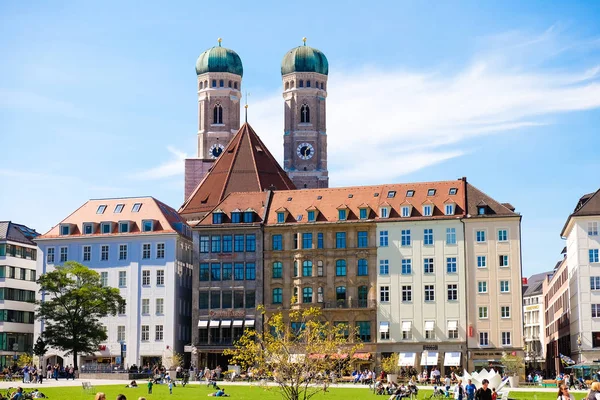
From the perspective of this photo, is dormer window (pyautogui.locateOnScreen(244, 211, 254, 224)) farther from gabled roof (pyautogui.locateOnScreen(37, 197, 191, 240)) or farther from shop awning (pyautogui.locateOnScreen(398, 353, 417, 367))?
shop awning (pyautogui.locateOnScreen(398, 353, 417, 367))

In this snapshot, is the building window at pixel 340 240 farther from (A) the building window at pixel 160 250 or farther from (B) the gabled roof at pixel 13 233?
(B) the gabled roof at pixel 13 233

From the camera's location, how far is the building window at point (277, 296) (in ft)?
334

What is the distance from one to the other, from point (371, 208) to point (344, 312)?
1010 centimetres

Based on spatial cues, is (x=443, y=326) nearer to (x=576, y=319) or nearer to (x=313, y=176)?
(x=576, y=319)

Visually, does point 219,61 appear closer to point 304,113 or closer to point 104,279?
point 304,113

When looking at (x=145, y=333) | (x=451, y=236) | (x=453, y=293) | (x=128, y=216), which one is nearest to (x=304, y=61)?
(x=128, y=216)

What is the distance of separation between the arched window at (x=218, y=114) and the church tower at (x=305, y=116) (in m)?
10.5

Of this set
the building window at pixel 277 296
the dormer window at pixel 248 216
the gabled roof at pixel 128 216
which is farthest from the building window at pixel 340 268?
the gabled roof at pixel 128 216

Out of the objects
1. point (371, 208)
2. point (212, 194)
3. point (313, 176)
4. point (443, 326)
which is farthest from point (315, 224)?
point (313, 176)

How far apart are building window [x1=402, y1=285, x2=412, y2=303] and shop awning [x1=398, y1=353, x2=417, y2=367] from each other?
16.1 ft

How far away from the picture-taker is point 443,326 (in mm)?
97125

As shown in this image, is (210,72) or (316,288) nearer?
(316,288)

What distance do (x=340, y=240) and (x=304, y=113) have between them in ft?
255

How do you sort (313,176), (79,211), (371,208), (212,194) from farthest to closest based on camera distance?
(313,176) < (212,194) < (79,211) < (371,208)
